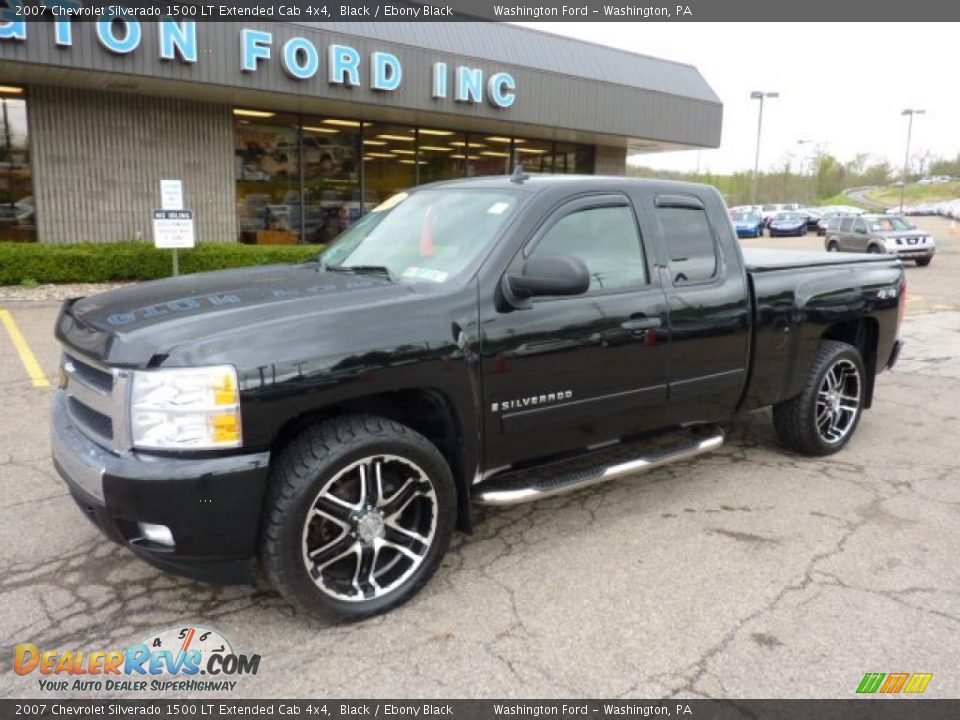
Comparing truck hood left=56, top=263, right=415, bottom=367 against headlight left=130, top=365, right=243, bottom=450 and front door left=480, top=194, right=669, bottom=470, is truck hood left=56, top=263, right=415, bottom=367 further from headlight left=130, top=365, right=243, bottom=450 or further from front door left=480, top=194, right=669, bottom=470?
front door left=480, top=194, right=669, bottom=470

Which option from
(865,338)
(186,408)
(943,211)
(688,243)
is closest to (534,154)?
→ (865,338)

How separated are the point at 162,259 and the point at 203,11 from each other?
4.34 metres

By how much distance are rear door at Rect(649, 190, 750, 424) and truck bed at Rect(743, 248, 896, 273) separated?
33cm

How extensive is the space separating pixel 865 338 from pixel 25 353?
8.10 m

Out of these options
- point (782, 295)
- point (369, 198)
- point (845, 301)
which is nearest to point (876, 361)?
point (845, 301)

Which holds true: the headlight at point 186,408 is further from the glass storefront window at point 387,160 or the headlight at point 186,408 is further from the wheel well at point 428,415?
the glass storefront window at point 387,160

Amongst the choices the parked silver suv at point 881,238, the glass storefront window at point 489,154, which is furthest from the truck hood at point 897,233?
the glass storefront window at point 489,154

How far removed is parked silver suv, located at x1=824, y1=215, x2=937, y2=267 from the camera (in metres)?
23.2

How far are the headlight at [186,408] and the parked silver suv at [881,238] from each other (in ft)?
78.6

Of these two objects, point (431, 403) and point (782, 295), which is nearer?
point (431, 403)

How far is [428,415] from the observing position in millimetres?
3410

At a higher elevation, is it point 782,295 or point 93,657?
point 782,295

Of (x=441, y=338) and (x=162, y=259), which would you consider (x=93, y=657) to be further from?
(x=162, y=259)

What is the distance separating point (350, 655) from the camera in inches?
115
